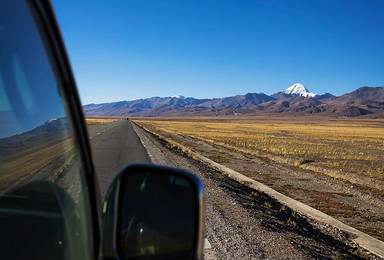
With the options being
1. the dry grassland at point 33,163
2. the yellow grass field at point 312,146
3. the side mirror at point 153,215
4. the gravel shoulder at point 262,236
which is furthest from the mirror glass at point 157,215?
the yellow grass field at point 312,146

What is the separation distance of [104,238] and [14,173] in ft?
1.56

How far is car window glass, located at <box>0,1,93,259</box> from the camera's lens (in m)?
1.01

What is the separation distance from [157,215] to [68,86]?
746 mm

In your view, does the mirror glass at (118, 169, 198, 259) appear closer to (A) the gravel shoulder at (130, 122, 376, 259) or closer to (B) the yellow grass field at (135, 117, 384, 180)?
(A) the gravel shoulder at (130, 122, 376, 259)

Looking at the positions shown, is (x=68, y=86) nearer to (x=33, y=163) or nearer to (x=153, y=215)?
(x=33, y=163)

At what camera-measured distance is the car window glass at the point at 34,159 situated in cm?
101

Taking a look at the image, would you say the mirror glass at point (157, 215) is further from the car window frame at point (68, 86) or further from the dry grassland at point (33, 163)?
the dry grassland at point (33, 163)

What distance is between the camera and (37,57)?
125 centimetres

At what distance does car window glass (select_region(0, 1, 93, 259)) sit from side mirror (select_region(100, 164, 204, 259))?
0.64 ft

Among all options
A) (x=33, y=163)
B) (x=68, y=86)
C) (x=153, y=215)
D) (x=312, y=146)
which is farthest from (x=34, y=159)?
(x=312, y=146)

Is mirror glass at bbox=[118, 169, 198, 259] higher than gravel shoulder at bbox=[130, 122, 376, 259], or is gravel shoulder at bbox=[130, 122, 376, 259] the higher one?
mirror glass at bbox=[118, 169, 198, 259]

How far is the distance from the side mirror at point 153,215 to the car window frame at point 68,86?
0.14 meters

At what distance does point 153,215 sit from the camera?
4.36 ft

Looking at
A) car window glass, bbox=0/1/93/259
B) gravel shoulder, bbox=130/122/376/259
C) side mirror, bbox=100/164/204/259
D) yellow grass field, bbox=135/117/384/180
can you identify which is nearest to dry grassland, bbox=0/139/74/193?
car window glass, bbox=0/1/93/259
